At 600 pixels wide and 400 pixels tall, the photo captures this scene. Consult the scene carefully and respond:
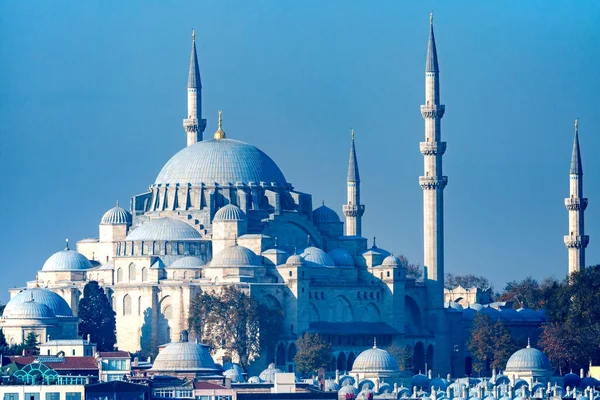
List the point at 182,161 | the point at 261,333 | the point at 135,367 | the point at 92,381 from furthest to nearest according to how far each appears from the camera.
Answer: the point at 182,161
the point at 261,333
the point at 135,367
the point at 92,381

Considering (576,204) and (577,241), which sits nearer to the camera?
(577,241)

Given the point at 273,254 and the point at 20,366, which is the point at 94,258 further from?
the point at 20,366

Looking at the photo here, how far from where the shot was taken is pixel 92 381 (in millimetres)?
100312

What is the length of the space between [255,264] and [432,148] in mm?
9297

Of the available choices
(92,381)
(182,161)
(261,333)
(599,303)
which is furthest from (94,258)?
(92,381)

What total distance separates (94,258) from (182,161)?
21.3 ft

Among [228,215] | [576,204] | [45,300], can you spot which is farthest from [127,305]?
[576,204]

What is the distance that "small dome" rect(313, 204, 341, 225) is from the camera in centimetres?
13100

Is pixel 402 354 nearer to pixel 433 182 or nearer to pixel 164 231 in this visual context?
pixel 433 182

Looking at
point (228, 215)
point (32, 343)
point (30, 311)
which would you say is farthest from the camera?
point (228, 215)

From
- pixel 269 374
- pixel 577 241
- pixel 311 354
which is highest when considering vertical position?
pixel 577 241

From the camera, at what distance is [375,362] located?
116312 mm

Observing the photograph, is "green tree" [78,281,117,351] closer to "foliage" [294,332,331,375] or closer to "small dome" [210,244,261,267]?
"small dome" [210,244,261,267]

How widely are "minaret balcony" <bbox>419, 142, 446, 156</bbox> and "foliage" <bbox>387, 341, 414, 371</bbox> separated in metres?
8.13
